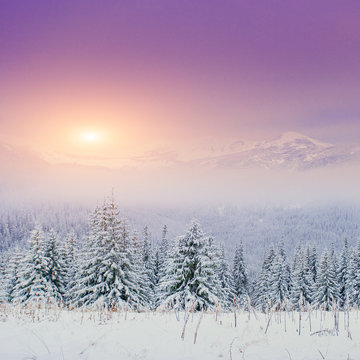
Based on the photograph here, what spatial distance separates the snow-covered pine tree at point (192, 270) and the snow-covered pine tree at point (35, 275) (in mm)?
13665

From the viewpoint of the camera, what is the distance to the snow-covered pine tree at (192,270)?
19.3 meters

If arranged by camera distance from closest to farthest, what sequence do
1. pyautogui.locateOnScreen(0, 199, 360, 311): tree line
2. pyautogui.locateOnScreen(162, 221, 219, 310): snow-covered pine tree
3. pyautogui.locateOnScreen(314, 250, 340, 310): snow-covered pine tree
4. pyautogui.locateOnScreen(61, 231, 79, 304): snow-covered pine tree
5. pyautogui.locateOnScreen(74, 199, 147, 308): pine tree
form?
pyautogui.locateOnScreen(162, 221, 219, 310): snow-covered pine tree < pyautogui.locateOnScreen(0, 199, 360, 311): tree line < pyautogui.locateOnScreen(74, 199, 147, 308): pine tree < pyautogui.locateOnScreen(61, 231, 79, 304): snow-covered pine tree < pyautogui.locateOnScreen(314, 250, 340, 310): snow-covered pine tree

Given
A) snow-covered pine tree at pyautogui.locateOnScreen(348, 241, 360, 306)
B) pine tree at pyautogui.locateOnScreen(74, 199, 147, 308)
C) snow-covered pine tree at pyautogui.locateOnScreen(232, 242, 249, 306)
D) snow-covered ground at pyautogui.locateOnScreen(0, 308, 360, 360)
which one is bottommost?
snow-covered pine tree at pyautogui.locateOnScreen(232, 242, 249, 306)

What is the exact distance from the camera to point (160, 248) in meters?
41.2

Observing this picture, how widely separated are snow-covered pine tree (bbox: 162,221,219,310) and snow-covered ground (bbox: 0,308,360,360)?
47.5 feet

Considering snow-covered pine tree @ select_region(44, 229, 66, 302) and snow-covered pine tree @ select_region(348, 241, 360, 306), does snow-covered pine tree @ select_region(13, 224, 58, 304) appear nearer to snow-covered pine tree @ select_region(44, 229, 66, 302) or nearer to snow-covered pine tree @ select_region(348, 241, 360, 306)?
snow-covered pine tree @ select_region(44, 229, 66, 302)

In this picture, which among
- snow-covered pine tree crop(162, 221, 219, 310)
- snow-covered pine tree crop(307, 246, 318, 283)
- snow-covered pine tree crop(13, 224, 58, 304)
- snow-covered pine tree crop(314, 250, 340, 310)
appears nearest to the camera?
snow-covered pine tree crop(162, 221, 219, 310)

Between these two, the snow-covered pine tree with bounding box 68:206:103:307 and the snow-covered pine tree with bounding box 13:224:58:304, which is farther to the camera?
the snow-covered pine tree with bounding box 13:224:58:304

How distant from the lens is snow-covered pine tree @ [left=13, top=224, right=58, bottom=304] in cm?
2509

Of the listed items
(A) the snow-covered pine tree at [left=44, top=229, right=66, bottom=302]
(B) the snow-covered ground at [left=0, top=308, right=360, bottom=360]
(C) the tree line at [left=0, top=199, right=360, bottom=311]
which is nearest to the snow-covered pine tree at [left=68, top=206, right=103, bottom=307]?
(C) the tree line at [left=0, top=199, right=360, bottom=311]

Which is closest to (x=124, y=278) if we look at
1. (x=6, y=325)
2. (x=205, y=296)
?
(x=205, y=296)

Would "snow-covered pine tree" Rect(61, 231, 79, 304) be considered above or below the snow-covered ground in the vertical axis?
below

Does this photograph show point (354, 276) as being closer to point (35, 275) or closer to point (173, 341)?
point (173, 341)

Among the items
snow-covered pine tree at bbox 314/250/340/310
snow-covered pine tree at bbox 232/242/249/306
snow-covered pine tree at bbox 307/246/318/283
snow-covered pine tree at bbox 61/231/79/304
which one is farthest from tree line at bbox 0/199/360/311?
snow-covered pine tree at bbox 232/242/249/306
